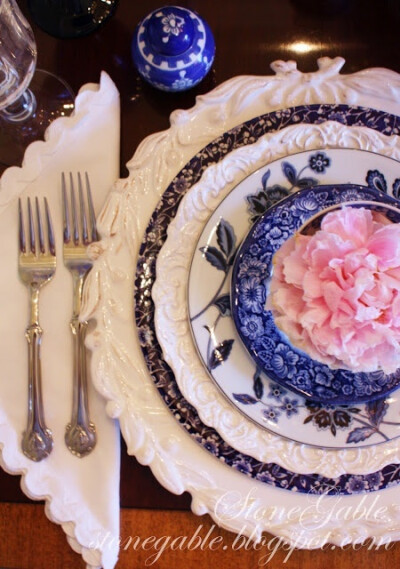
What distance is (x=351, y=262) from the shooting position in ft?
1.46

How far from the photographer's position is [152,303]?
1.82ft

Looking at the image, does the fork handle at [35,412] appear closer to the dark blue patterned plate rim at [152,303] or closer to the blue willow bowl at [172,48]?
the dark blue patterned plate rim at [152,303]

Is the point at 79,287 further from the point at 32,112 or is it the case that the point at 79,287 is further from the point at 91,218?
the point at 32,112

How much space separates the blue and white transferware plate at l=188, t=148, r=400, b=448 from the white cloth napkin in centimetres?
13

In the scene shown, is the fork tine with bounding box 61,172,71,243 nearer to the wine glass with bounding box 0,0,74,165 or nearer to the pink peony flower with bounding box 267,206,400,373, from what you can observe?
the wine glass with bounding box 0,0,74,165

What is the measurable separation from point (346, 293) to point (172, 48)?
302 mm

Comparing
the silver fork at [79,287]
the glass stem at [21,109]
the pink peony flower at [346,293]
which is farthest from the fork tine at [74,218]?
the pink peony flower at [346,293]

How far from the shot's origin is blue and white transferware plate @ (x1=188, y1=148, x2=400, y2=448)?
55cm

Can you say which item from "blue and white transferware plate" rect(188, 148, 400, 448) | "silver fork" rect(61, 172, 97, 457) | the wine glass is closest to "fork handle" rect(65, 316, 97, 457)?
"silver fork" rect(61, 172, 97, 457)

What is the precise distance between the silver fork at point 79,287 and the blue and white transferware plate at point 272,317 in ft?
0.52

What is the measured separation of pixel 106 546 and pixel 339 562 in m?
0.24

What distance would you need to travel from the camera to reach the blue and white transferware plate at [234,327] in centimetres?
55

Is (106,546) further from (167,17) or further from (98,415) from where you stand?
(167,17)

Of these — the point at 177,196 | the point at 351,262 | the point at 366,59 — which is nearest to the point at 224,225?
the point at 177,196
